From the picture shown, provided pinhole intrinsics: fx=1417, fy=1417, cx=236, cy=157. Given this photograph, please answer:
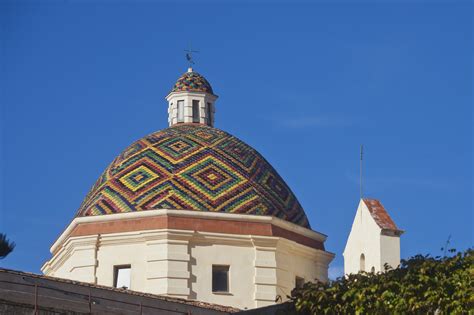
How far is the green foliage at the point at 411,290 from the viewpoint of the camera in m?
17.2

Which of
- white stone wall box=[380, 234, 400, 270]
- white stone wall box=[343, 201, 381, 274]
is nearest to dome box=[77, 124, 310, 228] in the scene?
white stone wall box=[343, 201, 381, 274]

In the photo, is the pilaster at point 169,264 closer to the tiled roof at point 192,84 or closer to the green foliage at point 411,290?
the tiled roof at point 192,84

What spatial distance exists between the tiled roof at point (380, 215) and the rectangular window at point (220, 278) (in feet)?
13.1

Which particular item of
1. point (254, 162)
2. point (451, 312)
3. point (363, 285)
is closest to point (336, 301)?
point (363, 285)

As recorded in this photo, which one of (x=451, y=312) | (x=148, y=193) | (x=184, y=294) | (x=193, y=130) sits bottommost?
(x=451, y=312)

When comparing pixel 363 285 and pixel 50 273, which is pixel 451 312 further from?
pixel 50 273

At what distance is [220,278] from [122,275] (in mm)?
1798

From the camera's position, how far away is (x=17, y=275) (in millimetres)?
17703

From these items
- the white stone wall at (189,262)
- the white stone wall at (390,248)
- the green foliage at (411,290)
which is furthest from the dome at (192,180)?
the green foliage at (411,290)

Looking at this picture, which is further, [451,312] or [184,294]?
[184,294]

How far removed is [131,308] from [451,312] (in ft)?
14.7

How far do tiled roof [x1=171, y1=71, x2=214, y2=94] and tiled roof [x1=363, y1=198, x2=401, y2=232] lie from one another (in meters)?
7.82

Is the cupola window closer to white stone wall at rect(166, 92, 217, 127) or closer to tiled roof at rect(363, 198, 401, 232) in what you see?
white stone wall at rect(166, 92, 217, 127)

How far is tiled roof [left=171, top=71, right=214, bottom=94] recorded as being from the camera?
3002 centimetres
